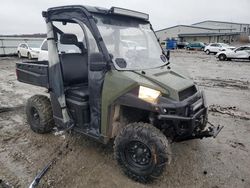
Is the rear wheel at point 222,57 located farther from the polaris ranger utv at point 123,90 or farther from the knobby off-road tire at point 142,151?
the knobby off-road tire at point 142,151

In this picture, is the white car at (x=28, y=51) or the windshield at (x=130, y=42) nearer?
the windshield at (x=130, y=42)

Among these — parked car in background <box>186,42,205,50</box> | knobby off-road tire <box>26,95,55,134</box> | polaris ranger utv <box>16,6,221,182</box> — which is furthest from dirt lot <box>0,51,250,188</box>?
parked car in background <box>186,42,205,50</box>

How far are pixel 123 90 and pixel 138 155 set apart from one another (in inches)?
36.7

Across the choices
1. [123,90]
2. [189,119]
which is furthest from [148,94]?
[189,119]

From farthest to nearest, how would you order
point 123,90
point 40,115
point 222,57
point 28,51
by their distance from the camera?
1. point 222,57
2. point 28,51
3. point 40,115
4. point 123,90

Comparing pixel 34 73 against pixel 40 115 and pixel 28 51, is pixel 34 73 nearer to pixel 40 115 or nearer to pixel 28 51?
pixel 40 115

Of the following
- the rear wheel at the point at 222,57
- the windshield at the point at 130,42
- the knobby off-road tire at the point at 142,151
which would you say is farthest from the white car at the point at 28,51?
the knobby off-road tire at the point at 142,151

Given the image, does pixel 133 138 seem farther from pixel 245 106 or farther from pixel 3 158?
pixel 245 106

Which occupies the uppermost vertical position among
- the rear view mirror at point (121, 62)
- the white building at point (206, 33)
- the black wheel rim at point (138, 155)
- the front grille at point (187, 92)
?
the white building at point (206, 33)

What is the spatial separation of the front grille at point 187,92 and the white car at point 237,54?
20.8m

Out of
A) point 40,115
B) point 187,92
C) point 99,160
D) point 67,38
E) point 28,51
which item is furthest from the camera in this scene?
point 28,51

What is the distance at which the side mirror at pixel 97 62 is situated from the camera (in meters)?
3.15

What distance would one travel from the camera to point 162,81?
3.15 meters

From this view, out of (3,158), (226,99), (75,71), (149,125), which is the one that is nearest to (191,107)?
(149,125)
